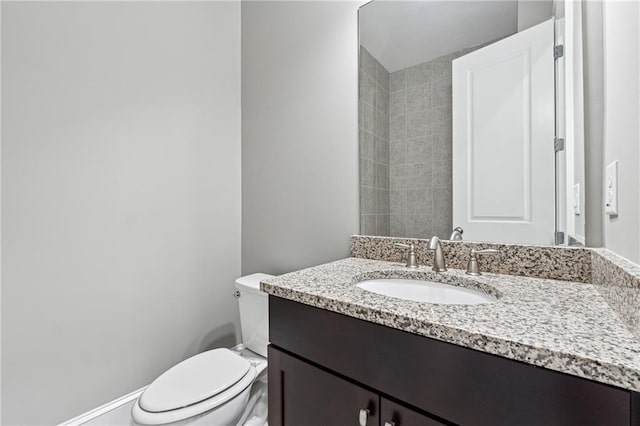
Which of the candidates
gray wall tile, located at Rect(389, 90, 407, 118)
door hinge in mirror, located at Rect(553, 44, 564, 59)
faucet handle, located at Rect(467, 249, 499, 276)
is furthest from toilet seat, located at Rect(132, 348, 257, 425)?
door hinge in mirror, located at Rect(553, 44, 564, 59)

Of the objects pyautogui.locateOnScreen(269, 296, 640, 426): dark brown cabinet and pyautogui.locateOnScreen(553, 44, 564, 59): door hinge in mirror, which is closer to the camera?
pyautogui.locateOnScreen(269, 296, 640, 426): dark brown cabinet

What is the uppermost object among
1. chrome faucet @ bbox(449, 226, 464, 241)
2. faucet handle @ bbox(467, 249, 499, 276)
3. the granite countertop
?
chrome faucet @ bbox(449, 226, 464, 241)

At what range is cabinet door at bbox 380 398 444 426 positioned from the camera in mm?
587

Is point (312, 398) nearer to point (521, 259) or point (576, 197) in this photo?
point (521, 259)

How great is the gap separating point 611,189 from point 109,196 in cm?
175

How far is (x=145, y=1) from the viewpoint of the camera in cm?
142

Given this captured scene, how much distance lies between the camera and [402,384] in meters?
0.62

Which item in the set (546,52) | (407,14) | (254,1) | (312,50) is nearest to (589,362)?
(546,52)

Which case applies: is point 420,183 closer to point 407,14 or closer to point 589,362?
point 407,14

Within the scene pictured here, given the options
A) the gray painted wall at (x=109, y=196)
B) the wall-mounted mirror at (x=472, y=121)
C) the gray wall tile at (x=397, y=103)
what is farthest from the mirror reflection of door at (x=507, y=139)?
the gray painted wall at (x=109, y=196)

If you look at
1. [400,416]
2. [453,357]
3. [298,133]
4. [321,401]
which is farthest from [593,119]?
[298,133]

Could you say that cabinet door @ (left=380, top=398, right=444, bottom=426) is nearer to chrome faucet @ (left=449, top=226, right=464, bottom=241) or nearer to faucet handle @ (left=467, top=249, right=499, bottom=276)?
faucet handle @ (left=467, top=249, right=499, bottom=276)

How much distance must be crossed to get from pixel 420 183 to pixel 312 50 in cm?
92

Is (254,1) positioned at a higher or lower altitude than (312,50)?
higher
